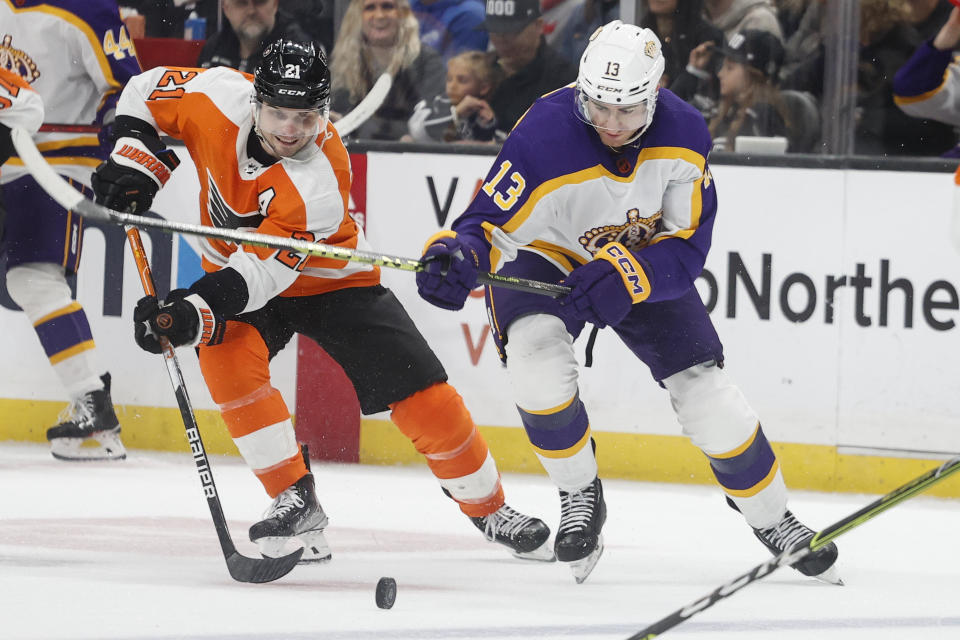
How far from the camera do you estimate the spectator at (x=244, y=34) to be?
4555 mm

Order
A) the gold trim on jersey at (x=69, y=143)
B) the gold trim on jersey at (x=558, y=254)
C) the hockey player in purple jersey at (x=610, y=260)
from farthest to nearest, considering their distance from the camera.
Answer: the gold trim on jersey at (x=69, y=143), the gold trim on jersey at (x=558, y=254), the hockey player in purple jersey at (x=610, y=260)

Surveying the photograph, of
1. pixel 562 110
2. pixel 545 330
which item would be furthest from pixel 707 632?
pixel 562 110

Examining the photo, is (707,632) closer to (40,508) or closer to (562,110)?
(562,110)

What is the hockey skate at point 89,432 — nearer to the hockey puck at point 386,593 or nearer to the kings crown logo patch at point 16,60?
the kings crown logo patch at point 16,60

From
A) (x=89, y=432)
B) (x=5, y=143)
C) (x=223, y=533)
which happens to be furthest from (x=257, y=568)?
(x=5, y=143)

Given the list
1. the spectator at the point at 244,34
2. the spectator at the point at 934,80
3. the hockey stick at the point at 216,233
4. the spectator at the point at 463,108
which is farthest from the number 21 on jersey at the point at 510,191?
the spectator at the point at 244,34

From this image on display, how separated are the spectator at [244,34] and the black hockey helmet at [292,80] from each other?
165 centimetres

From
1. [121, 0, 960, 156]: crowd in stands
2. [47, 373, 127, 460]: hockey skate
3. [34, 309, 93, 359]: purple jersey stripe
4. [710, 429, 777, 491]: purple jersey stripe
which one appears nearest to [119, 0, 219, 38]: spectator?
[121, 0, 960, 156]: crowd in stands

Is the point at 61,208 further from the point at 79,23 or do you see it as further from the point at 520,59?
the point at 520,59

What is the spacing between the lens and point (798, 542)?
→ 9.84ft

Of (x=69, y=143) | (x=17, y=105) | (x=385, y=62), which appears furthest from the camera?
(x=385, y=62)

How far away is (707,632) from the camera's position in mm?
2615

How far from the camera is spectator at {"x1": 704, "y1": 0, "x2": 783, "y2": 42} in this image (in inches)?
167

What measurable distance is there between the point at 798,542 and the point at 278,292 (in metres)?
1.18
